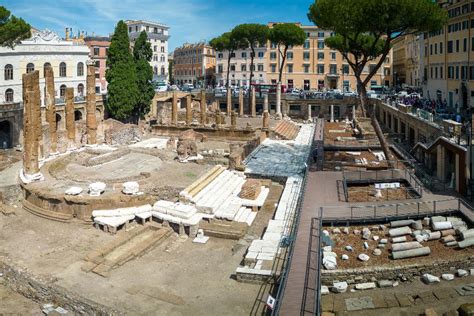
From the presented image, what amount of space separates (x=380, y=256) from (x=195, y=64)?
90992 millimetres

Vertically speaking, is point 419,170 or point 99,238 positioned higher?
point 419,170

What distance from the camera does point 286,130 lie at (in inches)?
1940

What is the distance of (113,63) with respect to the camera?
5122 centimetres

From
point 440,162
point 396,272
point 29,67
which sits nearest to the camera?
point 396,272

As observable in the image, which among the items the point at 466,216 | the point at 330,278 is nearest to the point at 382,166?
the point at 466,216

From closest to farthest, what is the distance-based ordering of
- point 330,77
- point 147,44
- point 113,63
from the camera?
point 113,63 < point 147,44 < point 330,77

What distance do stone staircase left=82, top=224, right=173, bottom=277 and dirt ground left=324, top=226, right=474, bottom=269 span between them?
732 cm

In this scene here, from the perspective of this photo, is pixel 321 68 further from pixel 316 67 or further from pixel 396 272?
pixel 396 272

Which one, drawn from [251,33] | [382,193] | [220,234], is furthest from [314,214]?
[251,33]

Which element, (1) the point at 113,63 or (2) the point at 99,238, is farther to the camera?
(1) the point at 113,63

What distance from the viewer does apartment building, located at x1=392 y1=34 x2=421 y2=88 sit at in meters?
68.9

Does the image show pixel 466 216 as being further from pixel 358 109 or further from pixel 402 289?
pixel 358 109

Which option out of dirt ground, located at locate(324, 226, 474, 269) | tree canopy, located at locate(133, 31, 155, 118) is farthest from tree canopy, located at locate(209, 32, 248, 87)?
dirt ground, located at locate(324, 226, 474, 269)

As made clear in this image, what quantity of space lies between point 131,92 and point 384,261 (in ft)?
128
